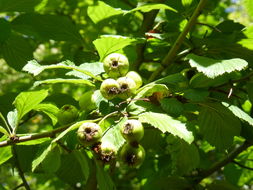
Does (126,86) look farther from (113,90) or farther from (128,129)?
(128,129)

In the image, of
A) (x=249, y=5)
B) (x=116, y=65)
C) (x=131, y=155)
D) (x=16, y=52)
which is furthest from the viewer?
(x=16, y=52)

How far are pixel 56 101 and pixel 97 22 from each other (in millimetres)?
437

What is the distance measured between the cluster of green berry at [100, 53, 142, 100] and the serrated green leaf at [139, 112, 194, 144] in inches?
Answer: 4.4

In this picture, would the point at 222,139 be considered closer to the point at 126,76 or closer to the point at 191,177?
the point at 126,76

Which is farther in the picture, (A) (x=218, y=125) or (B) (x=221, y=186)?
(B) (x=221, y=186)

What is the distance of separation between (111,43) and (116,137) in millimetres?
456

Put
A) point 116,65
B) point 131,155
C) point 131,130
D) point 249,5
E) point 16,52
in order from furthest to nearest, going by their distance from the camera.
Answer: point 16,52 → point 249,5 → point 116,65 → point 131,155 → point 131,130

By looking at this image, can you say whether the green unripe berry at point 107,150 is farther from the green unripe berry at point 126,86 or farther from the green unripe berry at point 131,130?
the green unripe berry at point 126,86

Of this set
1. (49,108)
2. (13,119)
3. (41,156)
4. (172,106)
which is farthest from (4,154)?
(172,106)

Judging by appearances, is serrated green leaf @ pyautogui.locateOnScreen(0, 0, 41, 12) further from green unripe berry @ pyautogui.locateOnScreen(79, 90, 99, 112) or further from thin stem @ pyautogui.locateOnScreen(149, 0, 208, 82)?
thin stem @ pyautogui.locateOnScreen(149, 0, 208, 82)

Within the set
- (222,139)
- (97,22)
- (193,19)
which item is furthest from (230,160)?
(97,22)

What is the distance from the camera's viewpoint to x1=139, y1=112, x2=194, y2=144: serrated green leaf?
3.74 ft

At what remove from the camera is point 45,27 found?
1800 mm

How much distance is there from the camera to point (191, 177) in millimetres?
2082
